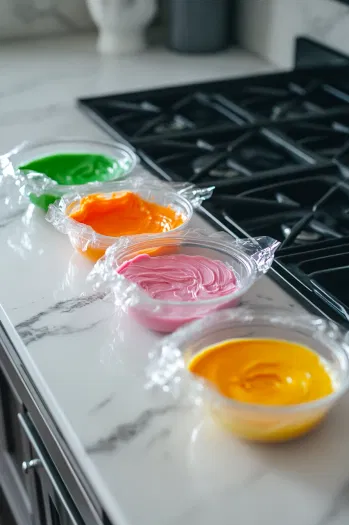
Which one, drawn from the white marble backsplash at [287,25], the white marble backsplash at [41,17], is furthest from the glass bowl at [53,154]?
the white marble backsplash at [41,17]

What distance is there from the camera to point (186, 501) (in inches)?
26.8

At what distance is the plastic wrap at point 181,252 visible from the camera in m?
0.87

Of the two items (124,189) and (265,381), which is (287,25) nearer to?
(124,189)

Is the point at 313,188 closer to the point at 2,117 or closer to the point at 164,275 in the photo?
the point at 164,275

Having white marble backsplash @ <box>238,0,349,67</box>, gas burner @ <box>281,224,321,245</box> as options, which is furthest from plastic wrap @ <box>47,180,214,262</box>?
white marble backsplash @ <box>238,0,349,67</box>

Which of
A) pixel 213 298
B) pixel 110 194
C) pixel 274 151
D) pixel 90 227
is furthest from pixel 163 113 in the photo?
pixel 213 298

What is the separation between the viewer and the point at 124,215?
3.50 feet

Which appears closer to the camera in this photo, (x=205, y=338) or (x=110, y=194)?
(x=205, y=338)

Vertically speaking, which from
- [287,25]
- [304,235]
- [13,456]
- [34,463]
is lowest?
[13,456]

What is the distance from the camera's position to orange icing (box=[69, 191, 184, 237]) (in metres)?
1.05

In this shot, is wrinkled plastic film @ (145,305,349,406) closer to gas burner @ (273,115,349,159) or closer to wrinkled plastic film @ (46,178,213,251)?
wrinkled plastic film @ (46,178,213,251)

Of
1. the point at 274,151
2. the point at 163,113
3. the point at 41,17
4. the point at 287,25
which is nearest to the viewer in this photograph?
the point at 274,151

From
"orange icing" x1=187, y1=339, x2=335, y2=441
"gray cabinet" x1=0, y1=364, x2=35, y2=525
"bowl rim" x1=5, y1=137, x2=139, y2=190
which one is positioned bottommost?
"gray cabinet" x1=0, y1=364, x2=35, y2=525

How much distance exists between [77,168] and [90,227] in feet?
0.76
